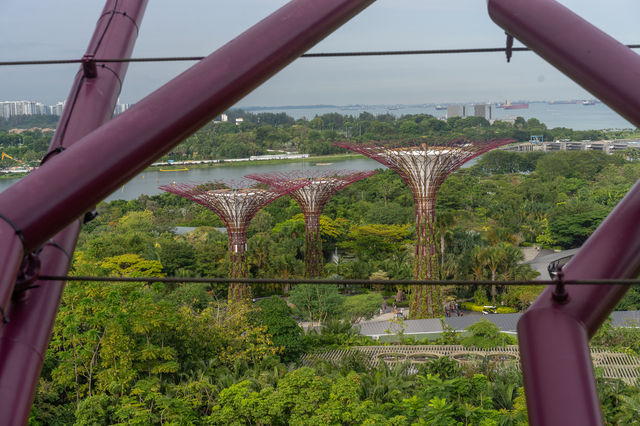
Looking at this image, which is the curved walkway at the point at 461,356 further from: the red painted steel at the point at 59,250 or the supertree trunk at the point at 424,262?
the red painted steel at the point at 59,250

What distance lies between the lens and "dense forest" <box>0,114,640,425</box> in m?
8.57

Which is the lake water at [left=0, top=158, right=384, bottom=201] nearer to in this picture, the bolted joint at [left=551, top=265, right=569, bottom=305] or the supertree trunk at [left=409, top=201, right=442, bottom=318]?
the supertree trunk at [left=409, top=201, right=442, bottom=318]

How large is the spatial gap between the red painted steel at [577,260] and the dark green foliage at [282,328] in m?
10.9

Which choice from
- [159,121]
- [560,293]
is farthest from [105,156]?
[560,293]

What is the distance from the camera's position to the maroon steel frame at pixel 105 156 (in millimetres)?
1300

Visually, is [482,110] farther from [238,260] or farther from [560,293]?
[560,293]

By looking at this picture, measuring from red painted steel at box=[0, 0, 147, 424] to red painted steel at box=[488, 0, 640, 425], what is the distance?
1.10 meters

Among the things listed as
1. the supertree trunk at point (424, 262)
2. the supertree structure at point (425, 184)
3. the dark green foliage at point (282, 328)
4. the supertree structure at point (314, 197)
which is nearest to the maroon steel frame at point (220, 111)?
the dark green foliage at point (282, 328)

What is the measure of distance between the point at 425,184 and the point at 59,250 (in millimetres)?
15123

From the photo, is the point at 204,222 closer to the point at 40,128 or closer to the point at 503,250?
the point at 503,250

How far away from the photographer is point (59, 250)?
1.61 m

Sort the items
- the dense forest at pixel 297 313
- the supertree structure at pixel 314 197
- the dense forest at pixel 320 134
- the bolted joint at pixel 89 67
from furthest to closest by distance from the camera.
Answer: the dense forest at pixel 320 134 < the supertree structure at pixel 314 197 < the dense forest at pixel 297 313 < the bolted joint at pixel 89 67

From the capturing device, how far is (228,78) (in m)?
1.56

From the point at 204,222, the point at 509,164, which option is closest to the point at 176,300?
the point at 204,222
